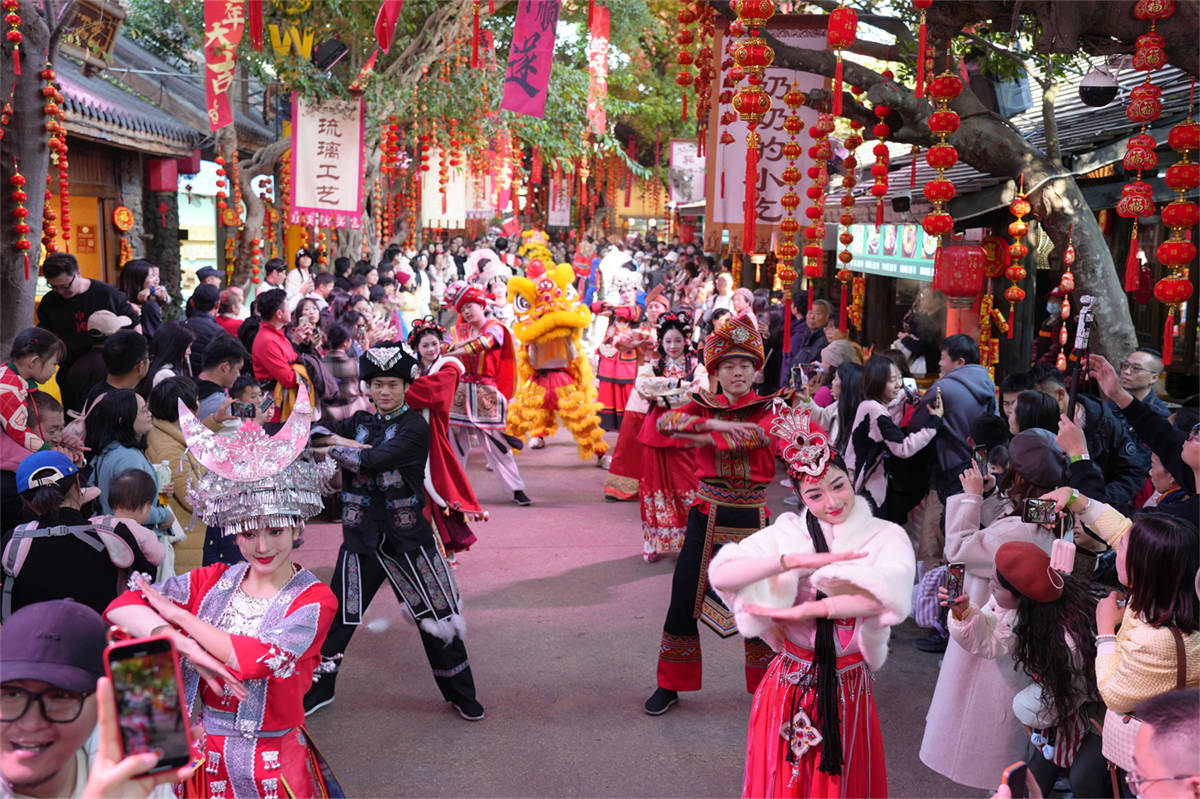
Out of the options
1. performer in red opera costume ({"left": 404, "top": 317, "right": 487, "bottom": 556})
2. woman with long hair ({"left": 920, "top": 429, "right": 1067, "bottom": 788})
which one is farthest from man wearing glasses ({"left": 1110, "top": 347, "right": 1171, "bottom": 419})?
performer in red opera costume ({"left": 404, "top": 317, "right": 487, "bottom": 556})

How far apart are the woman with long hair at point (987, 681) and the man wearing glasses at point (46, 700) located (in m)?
2.99

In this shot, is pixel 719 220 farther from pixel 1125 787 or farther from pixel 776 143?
pixel 1125 787

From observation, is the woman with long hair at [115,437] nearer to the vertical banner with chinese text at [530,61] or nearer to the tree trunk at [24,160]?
the tree trunk at [24,160]

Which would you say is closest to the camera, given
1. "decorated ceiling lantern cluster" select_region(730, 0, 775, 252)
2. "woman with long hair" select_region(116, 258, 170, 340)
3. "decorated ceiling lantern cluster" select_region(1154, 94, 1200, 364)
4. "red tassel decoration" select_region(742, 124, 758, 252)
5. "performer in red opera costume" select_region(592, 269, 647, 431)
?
"decorated ceiling lantern cluster" select_region(1154, 94, 1200, 364)

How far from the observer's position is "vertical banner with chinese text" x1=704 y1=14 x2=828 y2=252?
7020 millimetres

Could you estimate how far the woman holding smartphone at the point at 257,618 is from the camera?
2988 mm

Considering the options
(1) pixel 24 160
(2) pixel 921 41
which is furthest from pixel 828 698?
(1) pixel 24 160

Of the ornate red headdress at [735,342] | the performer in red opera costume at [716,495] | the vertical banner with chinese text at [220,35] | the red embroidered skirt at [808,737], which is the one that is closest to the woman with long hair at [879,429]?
the performer in red opera costume at [716,495]

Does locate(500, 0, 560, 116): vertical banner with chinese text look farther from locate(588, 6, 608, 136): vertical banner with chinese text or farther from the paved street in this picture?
the paved street

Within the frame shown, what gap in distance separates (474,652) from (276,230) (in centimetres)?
1625

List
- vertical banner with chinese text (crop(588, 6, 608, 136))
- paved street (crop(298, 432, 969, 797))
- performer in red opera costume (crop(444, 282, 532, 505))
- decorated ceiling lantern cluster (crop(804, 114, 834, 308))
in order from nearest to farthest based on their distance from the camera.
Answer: paved street (crop(298, 432, 969, 797)) → decorated ceiling lantern cluster (crop(804, 114, 834, 308)) → performer in red opera costume (crop(444, 282, 532, 505)) → vertical banner with chinese text (crop(588, 6, 608, 136))

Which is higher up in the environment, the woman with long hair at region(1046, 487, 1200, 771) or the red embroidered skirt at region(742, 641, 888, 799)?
the woman with long hair at region(1046, 487, 1200, 771)

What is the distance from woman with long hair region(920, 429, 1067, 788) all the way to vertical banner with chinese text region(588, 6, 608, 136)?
7.74 meters

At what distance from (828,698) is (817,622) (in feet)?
0.77
